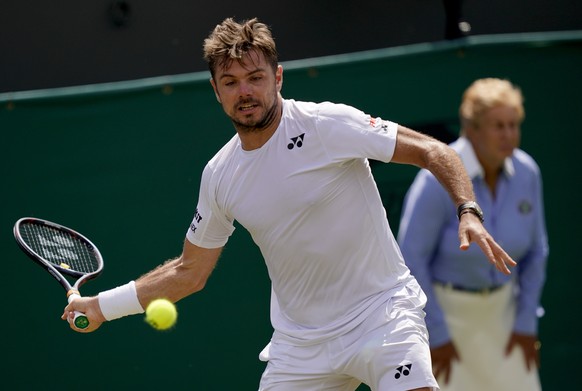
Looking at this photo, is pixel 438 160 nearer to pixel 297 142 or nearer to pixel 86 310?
pixel 297 142

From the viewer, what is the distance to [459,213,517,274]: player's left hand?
3.97 meters

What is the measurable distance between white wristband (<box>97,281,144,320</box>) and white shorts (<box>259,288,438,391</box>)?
0.59 m

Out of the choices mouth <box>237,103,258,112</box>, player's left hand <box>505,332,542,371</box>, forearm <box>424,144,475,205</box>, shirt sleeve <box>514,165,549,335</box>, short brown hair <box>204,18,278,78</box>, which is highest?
short brown hair <box>204,18,278,78</box>

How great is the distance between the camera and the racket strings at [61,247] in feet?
16.9

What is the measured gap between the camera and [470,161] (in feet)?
17.9

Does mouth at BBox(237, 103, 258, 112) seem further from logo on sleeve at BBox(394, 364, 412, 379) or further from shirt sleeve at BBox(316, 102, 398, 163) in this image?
logo on sleeve at BBox(394, 364, 412, 379)

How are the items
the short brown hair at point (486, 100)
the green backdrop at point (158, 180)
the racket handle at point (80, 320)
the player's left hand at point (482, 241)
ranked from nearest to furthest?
the player's left hand at point (482, 241) < the racket handle at point (80, 320) < the short brown hair at point (486, 100) < the green backdrop at point (158, 180)

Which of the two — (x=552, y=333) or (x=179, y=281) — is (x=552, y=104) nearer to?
(x=552, y=333)

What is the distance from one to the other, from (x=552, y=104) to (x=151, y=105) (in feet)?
7.10

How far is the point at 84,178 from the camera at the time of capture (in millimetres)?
6391

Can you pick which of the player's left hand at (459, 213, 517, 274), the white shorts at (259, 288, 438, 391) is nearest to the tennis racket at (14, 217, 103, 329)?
the white shorts at (259, 288, 438, 391)

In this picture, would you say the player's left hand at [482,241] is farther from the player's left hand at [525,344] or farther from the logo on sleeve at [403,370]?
the player's left hand at [525,344]

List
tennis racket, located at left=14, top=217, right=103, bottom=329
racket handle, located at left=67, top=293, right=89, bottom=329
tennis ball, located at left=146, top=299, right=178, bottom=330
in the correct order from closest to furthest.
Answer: tennis ball, located at left=146, top=299, right=178, bottom=330 < racket handle, located at left=67, top=293, right=89, bottom=329 < tennis racket, located at left=14, top=217, right=103, bottom=329

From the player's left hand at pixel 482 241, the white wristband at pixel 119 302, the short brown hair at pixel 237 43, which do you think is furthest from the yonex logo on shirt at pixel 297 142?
the white wristband at pixel 119 302
